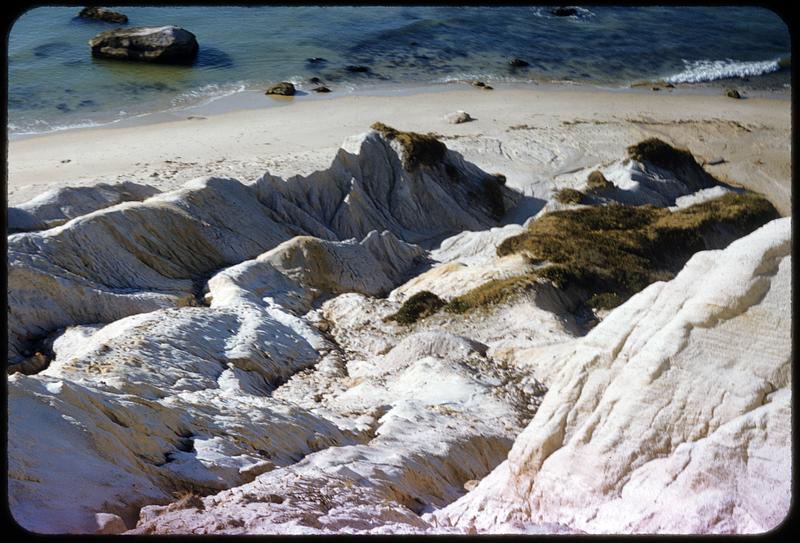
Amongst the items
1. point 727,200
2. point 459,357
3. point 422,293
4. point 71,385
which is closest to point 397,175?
point 422,293

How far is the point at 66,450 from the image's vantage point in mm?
7492

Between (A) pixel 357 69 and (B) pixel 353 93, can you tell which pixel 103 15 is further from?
(B) pixel 353 93

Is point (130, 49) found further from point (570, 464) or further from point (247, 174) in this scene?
point (570, 464)

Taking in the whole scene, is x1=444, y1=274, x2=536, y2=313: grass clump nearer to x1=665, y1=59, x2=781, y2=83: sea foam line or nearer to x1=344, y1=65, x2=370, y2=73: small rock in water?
x1=344, y1=65, x2=370, y2=73: small rock in water

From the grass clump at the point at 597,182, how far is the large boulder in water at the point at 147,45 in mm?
23276

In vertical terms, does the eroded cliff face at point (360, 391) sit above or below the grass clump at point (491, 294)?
above

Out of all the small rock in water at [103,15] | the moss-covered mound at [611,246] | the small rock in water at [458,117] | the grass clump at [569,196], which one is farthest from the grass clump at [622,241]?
the small rock in water at [103,15]

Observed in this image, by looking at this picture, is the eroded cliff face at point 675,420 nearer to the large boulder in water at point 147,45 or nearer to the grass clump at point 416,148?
the grass clump at point 416,148

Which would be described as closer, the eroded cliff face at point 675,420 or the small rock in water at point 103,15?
the eroded cliff face at point 675,420

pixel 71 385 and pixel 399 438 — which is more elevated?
pixel 71 385

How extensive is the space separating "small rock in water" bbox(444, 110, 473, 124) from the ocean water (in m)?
5.67

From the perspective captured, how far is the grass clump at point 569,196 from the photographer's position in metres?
27.6

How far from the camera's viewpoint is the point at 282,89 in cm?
3909

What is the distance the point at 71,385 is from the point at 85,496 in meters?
1.84
